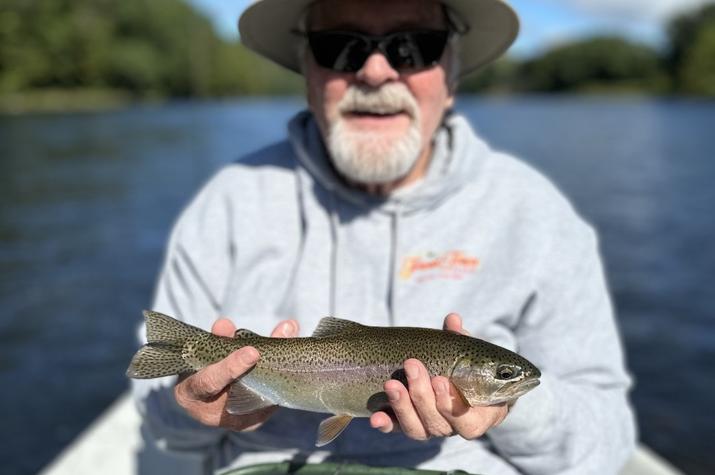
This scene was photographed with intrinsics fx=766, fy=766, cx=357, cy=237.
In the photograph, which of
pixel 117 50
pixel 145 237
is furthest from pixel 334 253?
pixel 117 50

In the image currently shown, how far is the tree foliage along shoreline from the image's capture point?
81250 mm

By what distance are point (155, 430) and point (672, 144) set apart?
43.1 meters

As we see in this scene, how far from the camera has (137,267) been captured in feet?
50.6

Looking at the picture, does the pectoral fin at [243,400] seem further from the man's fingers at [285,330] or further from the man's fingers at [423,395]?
the man's fingers at [423,395]

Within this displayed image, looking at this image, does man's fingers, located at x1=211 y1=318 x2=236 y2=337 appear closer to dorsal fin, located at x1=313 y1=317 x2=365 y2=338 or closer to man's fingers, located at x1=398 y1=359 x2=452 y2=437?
dorsal fin, located at x1=313 y1=317 x2=365 y2=338

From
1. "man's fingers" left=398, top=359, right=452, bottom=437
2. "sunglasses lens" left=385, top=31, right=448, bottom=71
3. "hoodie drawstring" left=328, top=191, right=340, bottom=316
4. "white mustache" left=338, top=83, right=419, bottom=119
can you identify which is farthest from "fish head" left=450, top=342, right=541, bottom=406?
"sunglasses lens" left=385, top=31, right=448, bottom=71

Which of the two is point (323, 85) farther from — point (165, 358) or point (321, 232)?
point (165, 358)

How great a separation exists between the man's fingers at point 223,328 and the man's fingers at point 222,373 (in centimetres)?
19

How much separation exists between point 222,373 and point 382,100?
1362mm

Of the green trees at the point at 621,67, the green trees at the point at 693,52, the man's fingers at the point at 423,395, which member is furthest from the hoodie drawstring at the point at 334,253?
the green trees at the point at 621,67

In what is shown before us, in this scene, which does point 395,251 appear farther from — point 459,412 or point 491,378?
point 459,412

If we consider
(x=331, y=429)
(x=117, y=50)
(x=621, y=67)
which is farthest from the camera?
(x=621, y=67)

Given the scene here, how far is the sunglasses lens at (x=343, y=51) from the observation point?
324 centimetres

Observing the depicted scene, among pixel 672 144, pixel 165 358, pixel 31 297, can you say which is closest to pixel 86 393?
pixel 31 297
